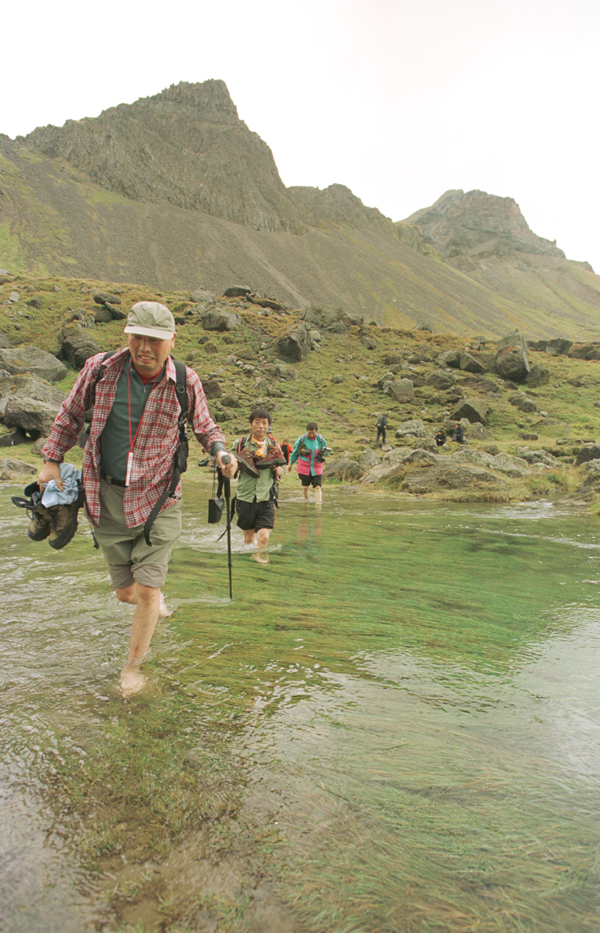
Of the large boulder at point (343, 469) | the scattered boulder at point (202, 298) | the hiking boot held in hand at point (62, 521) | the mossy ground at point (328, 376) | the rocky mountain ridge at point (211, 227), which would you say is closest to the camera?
the hiking boot held in hand at point (62, 521)

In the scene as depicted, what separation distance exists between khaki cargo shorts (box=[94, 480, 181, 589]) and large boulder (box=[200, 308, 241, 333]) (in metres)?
42.1

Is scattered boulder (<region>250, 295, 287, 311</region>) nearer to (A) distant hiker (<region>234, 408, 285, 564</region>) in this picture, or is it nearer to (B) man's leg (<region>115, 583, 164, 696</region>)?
(A) distant hiker (<region>234, 408, 285, 564</region>)

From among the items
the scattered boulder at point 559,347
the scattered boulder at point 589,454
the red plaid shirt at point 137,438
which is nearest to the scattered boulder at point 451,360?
the scattered boulder at point 559,347

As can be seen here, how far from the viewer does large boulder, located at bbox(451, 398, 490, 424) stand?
1276 inches

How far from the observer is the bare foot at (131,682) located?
2.79 metres

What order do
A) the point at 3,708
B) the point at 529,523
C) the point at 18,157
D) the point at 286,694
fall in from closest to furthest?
1. the point at 3,708
2. the point at 286,694
3. the point at 529,523
4. the point at 18,157

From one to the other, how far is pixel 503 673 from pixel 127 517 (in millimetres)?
2346

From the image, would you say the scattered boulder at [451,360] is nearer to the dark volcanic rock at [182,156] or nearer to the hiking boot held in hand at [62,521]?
the hiking boot held in hand at [62,521]

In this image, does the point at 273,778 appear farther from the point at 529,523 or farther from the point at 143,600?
the point at 529,523

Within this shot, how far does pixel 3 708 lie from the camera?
8.60 ft

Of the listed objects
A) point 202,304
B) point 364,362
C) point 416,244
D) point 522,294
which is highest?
point 416,244

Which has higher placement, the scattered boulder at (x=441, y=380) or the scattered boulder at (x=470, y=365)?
the scattered boulder at (x=470, y=365)

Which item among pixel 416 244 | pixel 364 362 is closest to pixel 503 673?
pixel 364 362

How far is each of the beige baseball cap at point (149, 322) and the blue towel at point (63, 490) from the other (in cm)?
88
